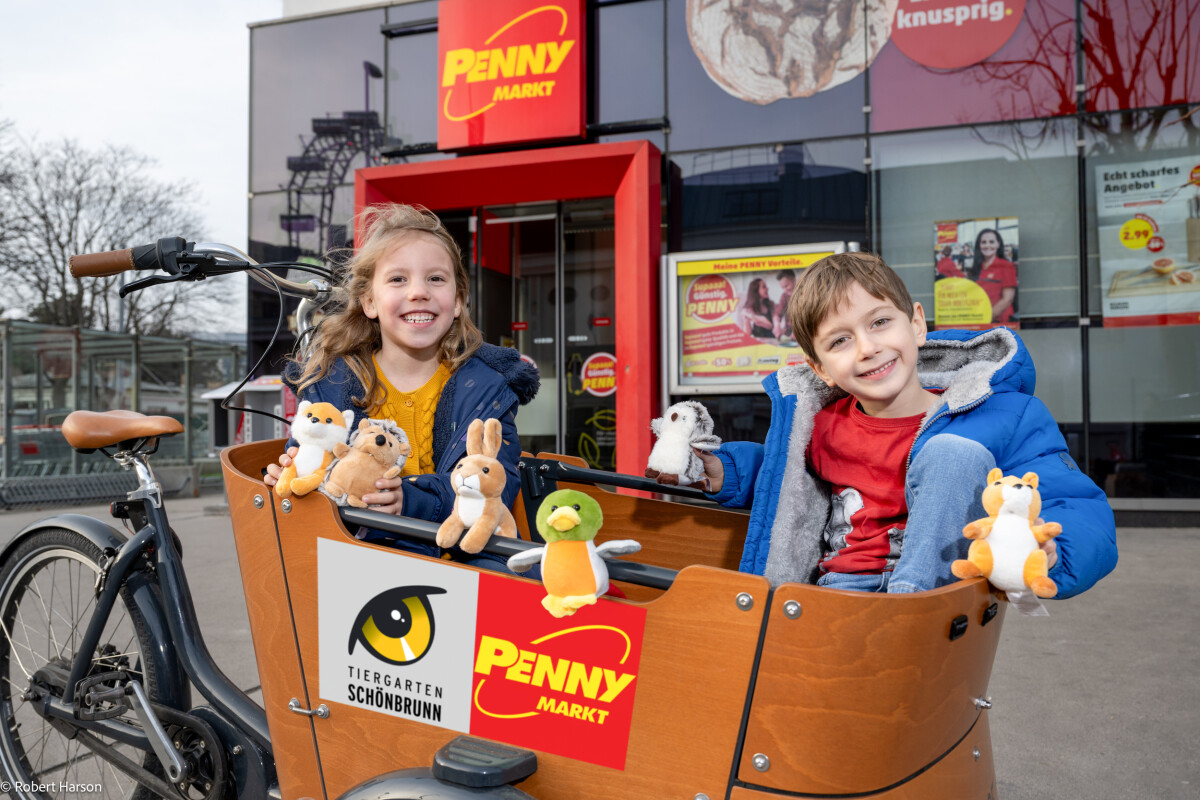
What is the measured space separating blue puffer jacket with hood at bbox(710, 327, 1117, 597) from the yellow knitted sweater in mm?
804

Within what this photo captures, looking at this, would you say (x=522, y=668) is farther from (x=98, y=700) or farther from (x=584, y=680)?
(x=98, y=700)

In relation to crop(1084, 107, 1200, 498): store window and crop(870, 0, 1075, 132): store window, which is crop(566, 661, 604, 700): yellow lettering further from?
crop(870, 0, 1075, 132): store window

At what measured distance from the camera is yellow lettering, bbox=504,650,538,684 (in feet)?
4.60

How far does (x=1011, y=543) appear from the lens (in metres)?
1.18

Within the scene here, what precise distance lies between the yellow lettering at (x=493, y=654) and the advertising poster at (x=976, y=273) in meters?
6.25

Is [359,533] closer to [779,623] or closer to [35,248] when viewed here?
[779,623]

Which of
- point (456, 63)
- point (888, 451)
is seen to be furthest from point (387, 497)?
point (456, 63)

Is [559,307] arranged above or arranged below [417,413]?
above

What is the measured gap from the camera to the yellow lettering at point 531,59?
746 cm

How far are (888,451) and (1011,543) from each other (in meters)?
0.67

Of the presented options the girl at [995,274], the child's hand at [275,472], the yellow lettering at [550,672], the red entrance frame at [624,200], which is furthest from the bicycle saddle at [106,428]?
the girl at [995,274]

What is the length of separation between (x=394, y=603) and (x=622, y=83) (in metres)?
7.06

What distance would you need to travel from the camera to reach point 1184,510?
21.3 ft

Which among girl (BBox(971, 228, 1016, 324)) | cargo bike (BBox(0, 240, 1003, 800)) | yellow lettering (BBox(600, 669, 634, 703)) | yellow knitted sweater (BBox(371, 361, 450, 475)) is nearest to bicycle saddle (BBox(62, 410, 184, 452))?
cargo bike (BBox(0, 240, 1003, 800))
